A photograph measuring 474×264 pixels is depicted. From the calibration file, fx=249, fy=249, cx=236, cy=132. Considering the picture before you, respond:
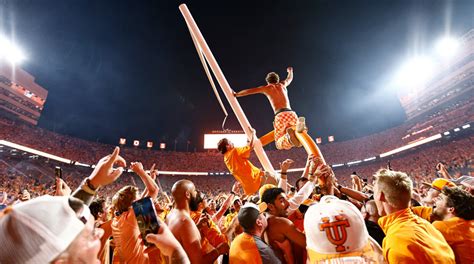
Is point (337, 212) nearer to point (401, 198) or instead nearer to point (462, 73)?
point (401, 198)

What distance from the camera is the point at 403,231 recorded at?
6.30 ft

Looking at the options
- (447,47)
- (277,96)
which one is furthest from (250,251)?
(447,47)

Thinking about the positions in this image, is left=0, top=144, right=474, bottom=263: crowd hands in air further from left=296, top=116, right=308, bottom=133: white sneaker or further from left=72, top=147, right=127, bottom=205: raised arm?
left=296, top=116, right=308, bottom=133: white sneaker

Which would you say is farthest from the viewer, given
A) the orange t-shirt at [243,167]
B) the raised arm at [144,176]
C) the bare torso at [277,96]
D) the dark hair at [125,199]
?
the bare torso at [277,96]

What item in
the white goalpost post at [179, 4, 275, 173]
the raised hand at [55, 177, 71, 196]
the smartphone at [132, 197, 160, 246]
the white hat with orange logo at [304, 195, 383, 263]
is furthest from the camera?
the white goalpost post at [179, 4, 275, 173]

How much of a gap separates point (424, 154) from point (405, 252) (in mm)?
36089

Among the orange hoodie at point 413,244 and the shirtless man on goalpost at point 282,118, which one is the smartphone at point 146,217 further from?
the shirtless man on goalpost at point 282,118

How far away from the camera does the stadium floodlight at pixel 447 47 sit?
27266 mm

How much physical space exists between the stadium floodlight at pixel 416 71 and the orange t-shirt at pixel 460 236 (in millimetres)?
32554

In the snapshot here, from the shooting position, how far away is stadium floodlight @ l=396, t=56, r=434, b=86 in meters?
29.2

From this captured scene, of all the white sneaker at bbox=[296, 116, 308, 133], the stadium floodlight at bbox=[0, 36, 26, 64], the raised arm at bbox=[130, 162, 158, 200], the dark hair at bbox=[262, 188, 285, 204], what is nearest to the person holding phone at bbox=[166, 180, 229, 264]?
the raised arm at bbox=[130, 162, 158, 200]

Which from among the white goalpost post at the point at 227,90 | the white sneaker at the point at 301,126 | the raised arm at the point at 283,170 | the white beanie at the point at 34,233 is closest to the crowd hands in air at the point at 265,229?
the white beanie at the point at 34,233

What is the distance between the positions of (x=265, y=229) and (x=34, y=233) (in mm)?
2180

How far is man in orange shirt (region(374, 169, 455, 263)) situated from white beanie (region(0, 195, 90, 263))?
2079 mm
